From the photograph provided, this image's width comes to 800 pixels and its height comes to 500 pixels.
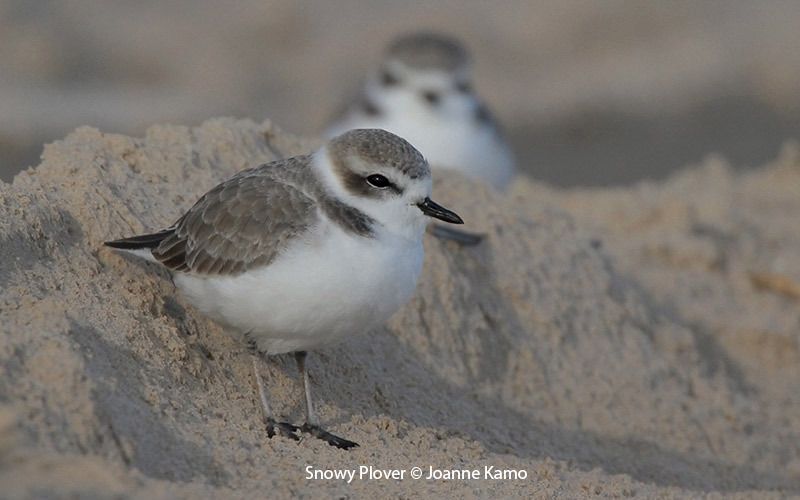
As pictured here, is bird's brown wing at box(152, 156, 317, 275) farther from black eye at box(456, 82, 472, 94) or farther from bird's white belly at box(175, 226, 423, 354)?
black eye at box(456, 82, 472, 94)

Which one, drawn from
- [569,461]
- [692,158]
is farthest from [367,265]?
[692,158]

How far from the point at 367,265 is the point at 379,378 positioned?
1.17 m

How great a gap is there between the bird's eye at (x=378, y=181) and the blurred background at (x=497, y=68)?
30.9 ft

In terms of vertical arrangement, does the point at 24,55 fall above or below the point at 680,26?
below

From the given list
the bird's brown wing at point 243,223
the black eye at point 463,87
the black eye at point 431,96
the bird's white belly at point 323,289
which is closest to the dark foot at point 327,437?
the bird's white belly at point 323,289

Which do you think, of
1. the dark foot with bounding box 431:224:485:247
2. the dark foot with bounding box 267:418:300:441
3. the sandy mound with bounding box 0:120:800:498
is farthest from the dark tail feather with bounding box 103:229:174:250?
the dark foot with bounding box 431:224:485:247

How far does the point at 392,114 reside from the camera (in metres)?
10.9

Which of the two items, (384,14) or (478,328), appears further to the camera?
(384,14)

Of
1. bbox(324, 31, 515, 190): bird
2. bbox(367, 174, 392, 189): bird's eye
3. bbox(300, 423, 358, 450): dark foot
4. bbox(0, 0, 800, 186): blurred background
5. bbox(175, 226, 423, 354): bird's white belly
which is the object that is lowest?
bbox(300, 423, 358, 450): dark foot

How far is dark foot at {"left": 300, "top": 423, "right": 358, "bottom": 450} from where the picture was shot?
17.2ft

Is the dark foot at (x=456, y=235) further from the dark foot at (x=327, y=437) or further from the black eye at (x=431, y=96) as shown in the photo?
the black eye at (x=431, y=96)

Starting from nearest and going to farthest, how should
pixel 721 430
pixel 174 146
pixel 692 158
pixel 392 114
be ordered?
pixel 174 146, pixel 721 430, pixel 392 114, pixel 692 158

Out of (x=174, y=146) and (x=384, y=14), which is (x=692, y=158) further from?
(x=174, y=146)

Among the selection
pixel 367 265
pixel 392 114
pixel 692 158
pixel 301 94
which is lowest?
pixel 367 265
